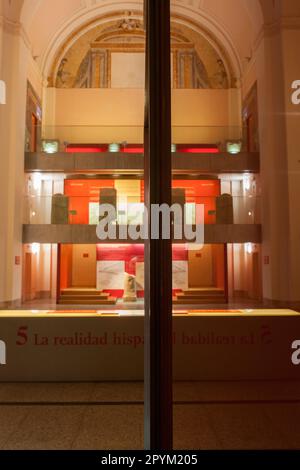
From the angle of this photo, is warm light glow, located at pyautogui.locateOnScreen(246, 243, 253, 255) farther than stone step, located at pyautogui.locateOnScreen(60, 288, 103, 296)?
Yes

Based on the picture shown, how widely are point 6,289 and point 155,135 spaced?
22.7 ft

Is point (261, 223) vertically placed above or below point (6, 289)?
above

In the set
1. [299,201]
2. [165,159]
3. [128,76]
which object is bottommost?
[165,159]

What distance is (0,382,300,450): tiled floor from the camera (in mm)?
2094

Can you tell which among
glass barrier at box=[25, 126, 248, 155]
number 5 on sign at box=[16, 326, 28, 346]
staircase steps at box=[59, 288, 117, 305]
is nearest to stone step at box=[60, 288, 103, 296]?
staircase steps at box=[59, 288, 117, 305]

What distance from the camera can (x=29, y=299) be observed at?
8.91 m

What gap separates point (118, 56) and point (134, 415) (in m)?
10.1

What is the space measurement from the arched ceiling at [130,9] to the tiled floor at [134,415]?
7.81 meters

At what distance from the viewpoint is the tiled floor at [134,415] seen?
2.09 metres

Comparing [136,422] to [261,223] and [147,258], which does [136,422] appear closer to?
[147,258]

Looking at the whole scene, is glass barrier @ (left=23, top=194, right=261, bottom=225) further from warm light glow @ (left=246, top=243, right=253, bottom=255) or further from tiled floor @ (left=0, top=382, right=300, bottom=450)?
tiled floor @ (left=0, top=382, right=300, bottom=450)

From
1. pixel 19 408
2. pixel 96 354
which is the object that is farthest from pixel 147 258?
pixel 96 354

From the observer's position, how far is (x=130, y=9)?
9.91 meters

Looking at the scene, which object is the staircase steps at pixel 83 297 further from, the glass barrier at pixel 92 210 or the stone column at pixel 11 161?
the glass barrier at pixel 92 210
